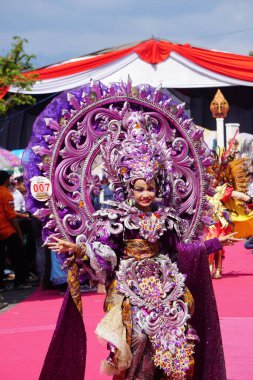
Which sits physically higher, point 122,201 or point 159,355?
point 122,201

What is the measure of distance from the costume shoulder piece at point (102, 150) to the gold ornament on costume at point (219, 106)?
12958 millimetres

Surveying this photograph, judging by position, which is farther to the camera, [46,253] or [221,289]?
[46,253]

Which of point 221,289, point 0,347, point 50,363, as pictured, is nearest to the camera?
point 50,363

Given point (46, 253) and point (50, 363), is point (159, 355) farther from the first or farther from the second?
point (46, 253)

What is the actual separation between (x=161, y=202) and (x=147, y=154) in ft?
1.04

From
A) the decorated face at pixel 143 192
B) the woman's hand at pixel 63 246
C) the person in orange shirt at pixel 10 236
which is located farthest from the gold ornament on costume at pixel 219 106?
the woman's hand at pixel 63 246

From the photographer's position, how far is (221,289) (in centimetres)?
1095

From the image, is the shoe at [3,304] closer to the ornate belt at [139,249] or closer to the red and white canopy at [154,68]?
the ornate belt at [139,249]

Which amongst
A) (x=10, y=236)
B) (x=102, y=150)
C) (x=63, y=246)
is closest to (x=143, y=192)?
(x=102, y=150)

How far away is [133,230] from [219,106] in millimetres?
13904

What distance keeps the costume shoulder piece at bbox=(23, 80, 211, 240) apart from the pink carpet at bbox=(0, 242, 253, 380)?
1509 millimetres

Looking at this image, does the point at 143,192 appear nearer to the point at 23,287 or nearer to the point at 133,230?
the point at 133,230

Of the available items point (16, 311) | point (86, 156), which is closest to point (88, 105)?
point (86, 156)

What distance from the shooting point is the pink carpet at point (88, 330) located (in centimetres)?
683
